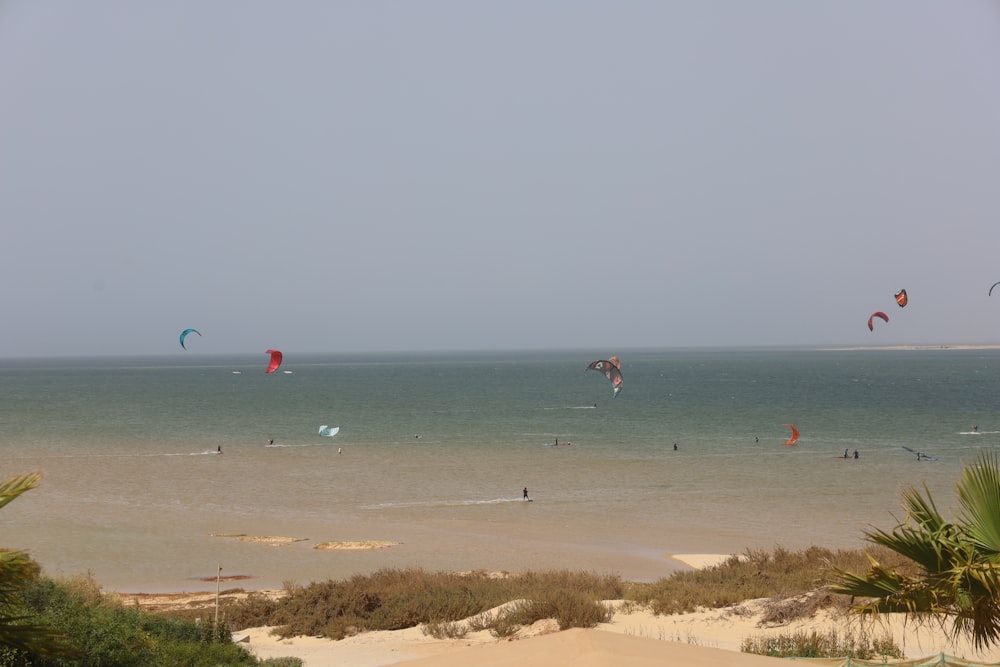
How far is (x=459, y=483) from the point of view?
3475 cm

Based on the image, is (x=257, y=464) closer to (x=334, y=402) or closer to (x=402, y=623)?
(x=402, y=623)

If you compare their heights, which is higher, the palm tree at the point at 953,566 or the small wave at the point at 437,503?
the palm tree at the point at 953,566

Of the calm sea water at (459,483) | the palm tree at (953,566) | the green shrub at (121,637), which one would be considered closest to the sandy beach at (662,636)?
the green shrub at (121,637)

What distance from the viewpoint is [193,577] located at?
65.0ft

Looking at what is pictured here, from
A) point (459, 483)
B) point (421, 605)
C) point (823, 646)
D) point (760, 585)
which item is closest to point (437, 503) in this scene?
point (459, 483)

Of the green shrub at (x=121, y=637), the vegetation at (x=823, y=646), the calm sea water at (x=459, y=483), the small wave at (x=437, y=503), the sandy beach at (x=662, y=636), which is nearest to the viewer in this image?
the green shrub at (x=121, y=637)

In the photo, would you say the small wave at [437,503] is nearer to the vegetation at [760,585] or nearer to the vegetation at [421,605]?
the vegetation at [421,605]

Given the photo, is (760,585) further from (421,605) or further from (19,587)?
(19,587)

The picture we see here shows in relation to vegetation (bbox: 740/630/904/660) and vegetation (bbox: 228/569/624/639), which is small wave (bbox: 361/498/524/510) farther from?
vegetation (bbox: 740/630/904/660)

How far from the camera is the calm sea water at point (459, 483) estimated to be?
22328 millimetres

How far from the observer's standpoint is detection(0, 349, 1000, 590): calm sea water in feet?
73.3

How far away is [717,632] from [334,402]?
78.6 m

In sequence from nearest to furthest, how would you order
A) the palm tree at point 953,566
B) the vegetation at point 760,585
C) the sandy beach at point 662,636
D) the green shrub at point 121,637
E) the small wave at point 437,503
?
the palm tree at point 953,566
the green shrub at point 121,637
the sandy beach at point 662,636
the vegetation at point 760,585
the small wave at point 437,503

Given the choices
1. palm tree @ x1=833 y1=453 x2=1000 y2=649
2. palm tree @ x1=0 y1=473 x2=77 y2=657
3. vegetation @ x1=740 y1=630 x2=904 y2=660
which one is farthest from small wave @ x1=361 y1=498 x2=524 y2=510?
palm tree @ x1=0 y1=473 x2=77 y2=657
